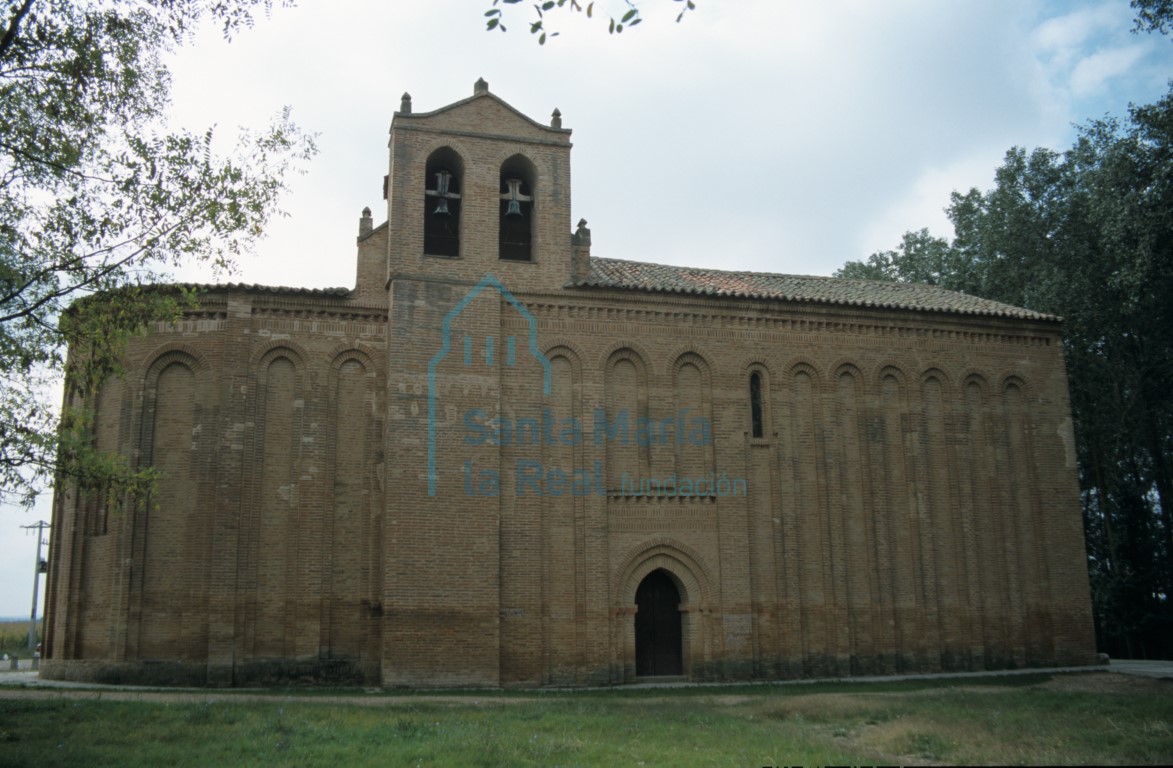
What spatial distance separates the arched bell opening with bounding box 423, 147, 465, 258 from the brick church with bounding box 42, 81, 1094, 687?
0.26 feet

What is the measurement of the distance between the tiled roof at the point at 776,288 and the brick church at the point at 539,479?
0.43ft

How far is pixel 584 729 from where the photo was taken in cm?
1216

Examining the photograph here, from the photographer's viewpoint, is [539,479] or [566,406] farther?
[566,406]

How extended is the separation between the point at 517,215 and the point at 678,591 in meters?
8.02

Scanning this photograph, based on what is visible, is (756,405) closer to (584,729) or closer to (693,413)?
(693,413)

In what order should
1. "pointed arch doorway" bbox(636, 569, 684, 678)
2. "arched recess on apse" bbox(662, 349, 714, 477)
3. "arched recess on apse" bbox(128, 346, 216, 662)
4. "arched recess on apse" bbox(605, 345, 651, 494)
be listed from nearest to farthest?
"arched recess on apse" bbox(128, 346, 216, 662) → "pointed arch doorway" bbox(636, 569, 684, 678) → "arched recess on apse" bbox(605, 345, 651, 494) → "arched recess on apse" bbox(662, 349, 714, 477)

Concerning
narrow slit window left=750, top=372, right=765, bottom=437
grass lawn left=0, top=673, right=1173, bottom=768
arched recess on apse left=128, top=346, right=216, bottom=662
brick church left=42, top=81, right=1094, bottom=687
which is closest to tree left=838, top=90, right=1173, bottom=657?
brick church left=42, top=81, right=1094, bottom=687

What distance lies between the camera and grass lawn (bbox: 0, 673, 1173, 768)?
1052 centimetres

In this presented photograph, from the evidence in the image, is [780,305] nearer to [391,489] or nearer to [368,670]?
[391,489]

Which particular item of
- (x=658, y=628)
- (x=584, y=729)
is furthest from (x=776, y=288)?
(x=584, y=729)

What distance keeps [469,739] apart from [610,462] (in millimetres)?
8532

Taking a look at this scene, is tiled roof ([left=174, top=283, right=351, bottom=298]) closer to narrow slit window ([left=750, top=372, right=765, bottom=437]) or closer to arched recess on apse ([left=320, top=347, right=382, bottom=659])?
arched recess on apse ([left=320, top=347, right=382, bottom=659])

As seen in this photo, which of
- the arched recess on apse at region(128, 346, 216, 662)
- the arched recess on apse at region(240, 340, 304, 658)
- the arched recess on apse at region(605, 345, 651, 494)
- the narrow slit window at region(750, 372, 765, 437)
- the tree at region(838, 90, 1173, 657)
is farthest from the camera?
the tree at region(838, 90, 1173, 657)

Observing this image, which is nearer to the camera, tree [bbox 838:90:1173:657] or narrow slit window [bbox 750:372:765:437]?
narrow slit window [bbox 750:372:765:437]
